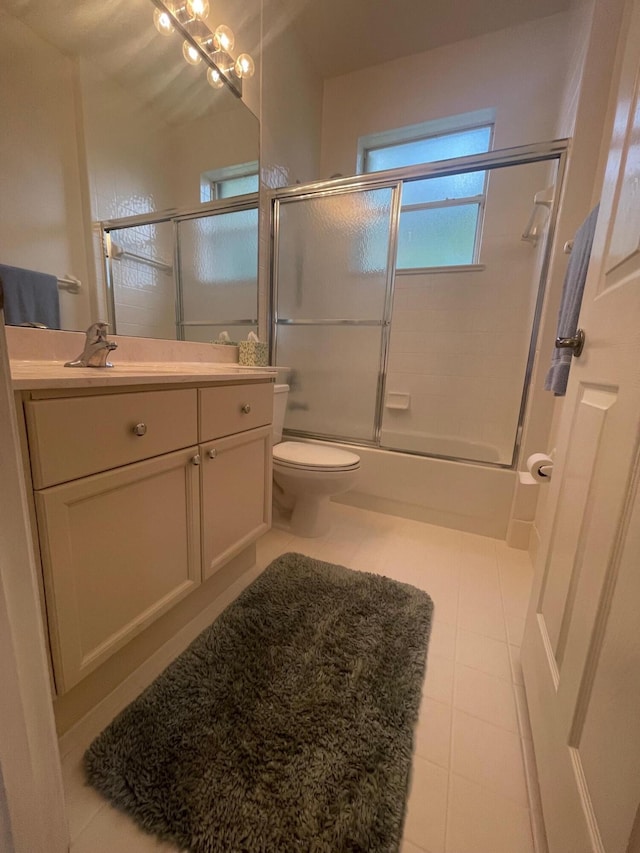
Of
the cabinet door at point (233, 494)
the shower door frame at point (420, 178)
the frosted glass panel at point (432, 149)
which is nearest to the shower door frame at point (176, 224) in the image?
the shower door frame at point (420, 178)

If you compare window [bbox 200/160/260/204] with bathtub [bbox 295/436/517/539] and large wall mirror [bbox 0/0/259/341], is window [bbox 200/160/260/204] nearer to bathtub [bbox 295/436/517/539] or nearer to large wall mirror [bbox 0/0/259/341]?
large wall mirror [bbox 0/0/259/341]

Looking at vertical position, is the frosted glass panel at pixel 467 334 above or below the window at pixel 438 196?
below

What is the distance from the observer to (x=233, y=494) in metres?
1.14

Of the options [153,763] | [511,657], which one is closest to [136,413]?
[153,763]

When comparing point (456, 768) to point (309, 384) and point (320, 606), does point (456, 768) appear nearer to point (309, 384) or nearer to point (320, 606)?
point (320, 606)

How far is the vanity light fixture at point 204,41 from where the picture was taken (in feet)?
4.21

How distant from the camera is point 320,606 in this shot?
120 centimetres

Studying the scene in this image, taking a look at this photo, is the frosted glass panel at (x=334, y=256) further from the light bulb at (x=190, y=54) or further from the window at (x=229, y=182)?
the light bulb at (x=190, y=54)

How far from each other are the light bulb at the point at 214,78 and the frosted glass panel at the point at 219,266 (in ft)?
1.53

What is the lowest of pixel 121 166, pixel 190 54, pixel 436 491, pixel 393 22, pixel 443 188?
pixel 436 491

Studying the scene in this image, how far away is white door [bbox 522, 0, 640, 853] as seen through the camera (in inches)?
17.4

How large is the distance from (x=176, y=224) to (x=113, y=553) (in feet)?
4.16

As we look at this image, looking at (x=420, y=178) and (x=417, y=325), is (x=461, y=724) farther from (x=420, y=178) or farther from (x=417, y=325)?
(x=420, y=178)

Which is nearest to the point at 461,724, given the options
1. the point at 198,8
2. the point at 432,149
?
the point at 198,8
